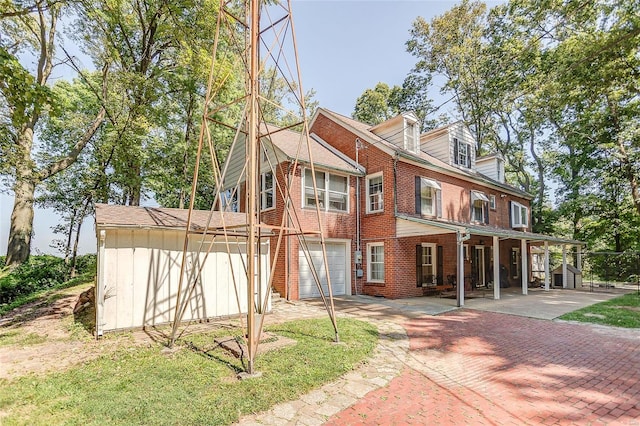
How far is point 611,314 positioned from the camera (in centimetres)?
962

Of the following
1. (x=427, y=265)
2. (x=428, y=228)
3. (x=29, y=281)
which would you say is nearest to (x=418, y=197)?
(x=428, y=228)

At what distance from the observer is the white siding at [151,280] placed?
22.9ft

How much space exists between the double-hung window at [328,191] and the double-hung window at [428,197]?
3.10 meters

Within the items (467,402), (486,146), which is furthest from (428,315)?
(486,146)

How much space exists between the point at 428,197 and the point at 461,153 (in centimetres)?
489

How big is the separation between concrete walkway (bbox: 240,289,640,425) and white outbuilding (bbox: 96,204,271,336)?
1963mm

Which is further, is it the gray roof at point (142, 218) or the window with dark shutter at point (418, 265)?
the window with dark shutter at point (418, 265)

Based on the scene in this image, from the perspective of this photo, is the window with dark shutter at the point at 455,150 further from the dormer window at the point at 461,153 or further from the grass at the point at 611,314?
the grass at the point at 611,314

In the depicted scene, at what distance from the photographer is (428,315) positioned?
30.8 ft

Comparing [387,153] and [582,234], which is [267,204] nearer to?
[387,153]

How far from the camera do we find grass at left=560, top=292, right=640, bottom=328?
339 inches

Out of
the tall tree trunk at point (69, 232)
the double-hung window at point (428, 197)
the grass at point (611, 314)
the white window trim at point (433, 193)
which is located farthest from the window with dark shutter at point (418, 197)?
the tall tree trunk at point (69, 232)

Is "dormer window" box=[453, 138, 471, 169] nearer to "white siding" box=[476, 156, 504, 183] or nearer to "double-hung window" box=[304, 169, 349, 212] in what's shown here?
"white siding" box=[476, 156, 504, 183]

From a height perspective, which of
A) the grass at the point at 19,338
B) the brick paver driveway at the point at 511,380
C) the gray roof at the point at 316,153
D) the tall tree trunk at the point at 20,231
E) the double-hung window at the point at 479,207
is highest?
the gray roof at the point at 316,153
